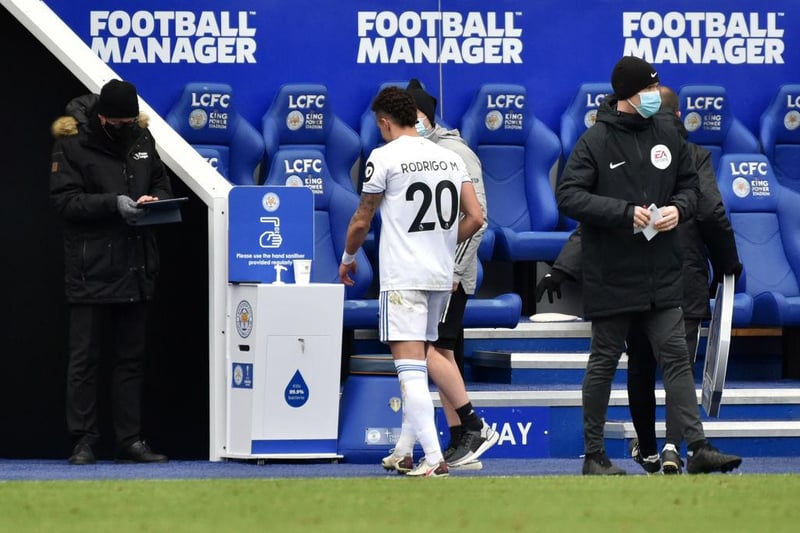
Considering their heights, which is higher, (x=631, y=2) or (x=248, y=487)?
(x=631, y=2)

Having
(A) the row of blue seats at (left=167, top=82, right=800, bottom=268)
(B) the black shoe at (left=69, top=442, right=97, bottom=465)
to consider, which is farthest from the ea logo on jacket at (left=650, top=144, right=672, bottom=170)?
(A) the row of blue seats at (left=167, top=82, right=800, bottom=268)

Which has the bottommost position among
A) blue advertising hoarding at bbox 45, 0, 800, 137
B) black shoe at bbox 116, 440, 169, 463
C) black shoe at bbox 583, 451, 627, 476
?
black shoe at bbox 116, 440, 169, 463

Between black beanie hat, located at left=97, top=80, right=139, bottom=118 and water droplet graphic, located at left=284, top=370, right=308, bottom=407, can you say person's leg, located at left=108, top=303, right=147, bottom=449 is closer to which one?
water droplet graphic, located at left=284, top=370, right=308, bottom=407

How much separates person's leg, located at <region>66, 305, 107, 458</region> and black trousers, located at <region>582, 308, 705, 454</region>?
7.98ft

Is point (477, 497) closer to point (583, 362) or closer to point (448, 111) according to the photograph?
point (583, 362)

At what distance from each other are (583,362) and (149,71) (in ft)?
12.5

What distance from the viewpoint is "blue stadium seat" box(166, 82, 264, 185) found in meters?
11.2

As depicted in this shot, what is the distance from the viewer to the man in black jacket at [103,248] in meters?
8.16

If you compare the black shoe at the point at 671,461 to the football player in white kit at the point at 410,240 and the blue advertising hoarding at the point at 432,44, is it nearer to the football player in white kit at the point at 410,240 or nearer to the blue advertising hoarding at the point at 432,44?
the football player in white kit at the point at 410,240

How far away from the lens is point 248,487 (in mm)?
6562

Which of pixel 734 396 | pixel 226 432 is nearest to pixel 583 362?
pixel 734 396

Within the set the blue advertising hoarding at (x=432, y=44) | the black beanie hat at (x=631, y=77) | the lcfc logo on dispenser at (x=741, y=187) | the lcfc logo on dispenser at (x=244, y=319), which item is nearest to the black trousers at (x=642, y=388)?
the black beanie hat at (x=631, y=77)

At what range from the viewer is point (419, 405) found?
23.7 ft

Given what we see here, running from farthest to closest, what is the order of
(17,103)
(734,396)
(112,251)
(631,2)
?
(631,2) → (734,396) → (17,103) → (112,251)
